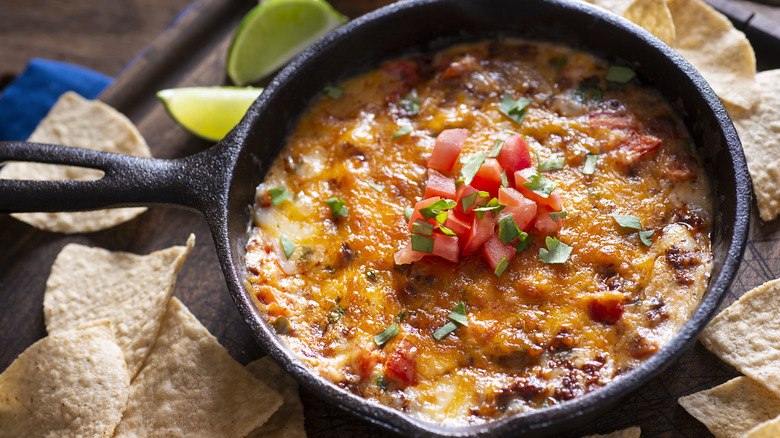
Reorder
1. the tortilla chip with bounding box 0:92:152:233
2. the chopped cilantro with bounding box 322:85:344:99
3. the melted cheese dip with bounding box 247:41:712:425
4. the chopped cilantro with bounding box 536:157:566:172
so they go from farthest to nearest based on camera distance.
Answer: the tortilla chip with bounding box 0:92:152:233, the chopped cilantro with bounding box 322:85:344:99, the chopped cilantro with bounding box 536:157:566:172, the melted cheese dip with bounding box 247:41:712:425

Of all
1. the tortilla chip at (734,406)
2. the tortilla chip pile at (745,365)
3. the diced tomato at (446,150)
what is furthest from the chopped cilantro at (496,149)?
the tortilla chip at (734,406)

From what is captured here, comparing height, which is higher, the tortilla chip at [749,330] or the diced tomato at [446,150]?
the diced tomato at [446,150]

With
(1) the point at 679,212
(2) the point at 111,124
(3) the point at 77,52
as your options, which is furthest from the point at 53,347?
(3) the point at 77,52

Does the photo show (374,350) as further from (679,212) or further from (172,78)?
(172,78)

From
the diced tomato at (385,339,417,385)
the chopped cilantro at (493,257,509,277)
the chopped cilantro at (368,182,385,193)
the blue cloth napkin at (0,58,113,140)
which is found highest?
the chopped cilantro at (493,257,509,277)

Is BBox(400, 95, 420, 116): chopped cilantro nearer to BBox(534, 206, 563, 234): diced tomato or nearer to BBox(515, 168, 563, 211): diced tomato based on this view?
BBox(515, 168, 563, 211): diced tomato

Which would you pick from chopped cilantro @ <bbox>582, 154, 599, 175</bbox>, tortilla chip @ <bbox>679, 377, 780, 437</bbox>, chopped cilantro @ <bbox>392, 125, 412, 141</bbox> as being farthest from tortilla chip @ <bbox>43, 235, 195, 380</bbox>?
tortilla chip @ <bbox>679, 377, 780, 437</bbox>

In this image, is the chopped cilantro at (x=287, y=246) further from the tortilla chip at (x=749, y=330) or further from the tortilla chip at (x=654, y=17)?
the tortilla chip at (x=654, y=17)
